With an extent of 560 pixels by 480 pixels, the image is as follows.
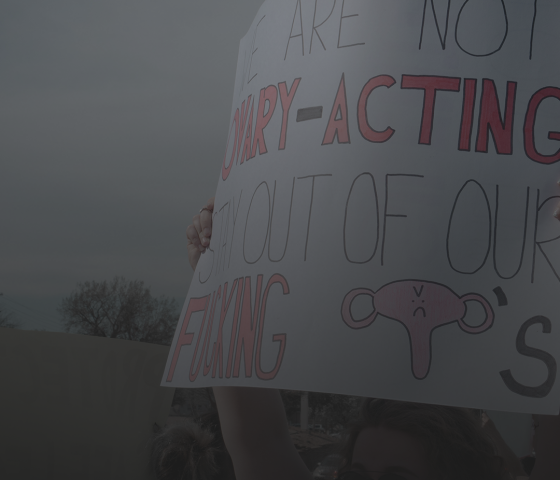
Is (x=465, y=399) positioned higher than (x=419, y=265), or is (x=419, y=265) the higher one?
(x=419, y=265)

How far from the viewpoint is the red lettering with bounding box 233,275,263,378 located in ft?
1.98

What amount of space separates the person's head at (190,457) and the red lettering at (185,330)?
1102 millimetres

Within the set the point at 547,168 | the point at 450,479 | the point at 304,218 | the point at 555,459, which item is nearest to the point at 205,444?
the point at 450,479

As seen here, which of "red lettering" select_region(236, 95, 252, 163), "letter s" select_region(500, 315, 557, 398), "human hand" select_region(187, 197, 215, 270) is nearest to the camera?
"letter s" select_region(500, 315, 557, 398)

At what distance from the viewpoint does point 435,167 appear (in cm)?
57

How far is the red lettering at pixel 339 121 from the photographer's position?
60 centimetres

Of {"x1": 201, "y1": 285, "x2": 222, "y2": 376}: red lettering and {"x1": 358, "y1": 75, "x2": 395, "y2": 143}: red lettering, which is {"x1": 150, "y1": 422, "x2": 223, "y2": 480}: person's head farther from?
{"x1": 358, "y1": 75, "x2": 395, "y2": 143}: red lettering

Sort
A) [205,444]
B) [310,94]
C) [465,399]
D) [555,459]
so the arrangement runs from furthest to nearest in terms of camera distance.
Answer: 1. [205,444]
2. [555,459]
3. [310,94]
4. [465,399]

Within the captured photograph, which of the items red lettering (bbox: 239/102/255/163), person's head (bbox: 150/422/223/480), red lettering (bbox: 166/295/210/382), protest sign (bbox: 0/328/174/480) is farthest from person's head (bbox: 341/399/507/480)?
protest sign (bbox: 0/328/174/480)

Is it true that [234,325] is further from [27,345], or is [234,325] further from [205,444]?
[27,345]

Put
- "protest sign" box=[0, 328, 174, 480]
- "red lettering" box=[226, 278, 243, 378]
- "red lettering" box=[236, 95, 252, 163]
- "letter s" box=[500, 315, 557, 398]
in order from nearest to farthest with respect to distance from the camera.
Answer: "letter s" box=[500, 315, 557, 398]
"red lettering" box=[226, 278, 243, 378]
"red lettering" box=[236, 95, 252, 163]
"protest sign" box=[0, 328, 174, 480]

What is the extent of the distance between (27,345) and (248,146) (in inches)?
161

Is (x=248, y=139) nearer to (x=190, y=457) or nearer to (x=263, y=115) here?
(x=263, y=115)

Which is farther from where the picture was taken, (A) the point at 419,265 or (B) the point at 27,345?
(B) the point at 27,345
